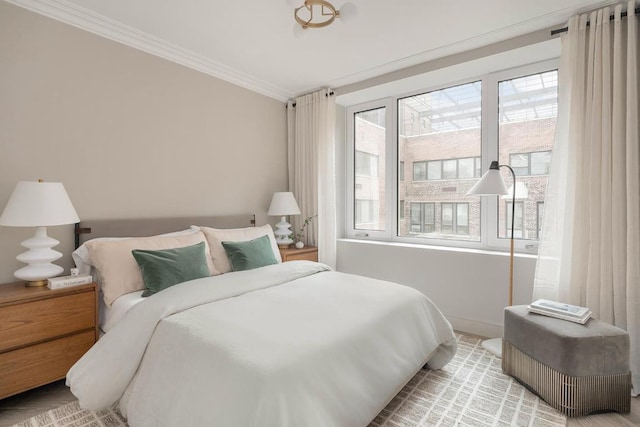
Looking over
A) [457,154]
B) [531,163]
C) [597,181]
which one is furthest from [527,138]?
[597,181]

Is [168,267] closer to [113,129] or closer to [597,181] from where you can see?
[113,129]

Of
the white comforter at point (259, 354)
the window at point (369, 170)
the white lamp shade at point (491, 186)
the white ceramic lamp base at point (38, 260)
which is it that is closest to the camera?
the white comforter at point (259, 354)

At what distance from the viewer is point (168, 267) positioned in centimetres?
226

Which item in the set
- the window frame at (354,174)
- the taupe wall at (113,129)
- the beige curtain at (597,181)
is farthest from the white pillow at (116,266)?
the beige curtain at (597,181)

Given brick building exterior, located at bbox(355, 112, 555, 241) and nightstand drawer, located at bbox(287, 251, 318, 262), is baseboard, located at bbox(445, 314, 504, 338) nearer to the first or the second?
brick building exterior, located at bbox(355, 112, 555, 241)

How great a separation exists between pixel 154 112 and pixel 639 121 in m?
3.70

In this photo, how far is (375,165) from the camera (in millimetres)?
4043

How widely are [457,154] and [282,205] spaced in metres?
1.95

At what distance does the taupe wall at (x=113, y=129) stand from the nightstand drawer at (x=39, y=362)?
2.02ft

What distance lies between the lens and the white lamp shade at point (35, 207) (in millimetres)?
1918

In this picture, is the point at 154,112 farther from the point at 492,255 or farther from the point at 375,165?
the point at 492,255

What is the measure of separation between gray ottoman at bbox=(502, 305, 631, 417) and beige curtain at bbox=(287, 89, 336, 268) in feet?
7.50

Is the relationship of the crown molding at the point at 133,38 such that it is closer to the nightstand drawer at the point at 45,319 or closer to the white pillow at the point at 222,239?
the white pillow at the point at 222,239

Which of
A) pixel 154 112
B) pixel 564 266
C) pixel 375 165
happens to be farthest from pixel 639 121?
pixel 154 112
